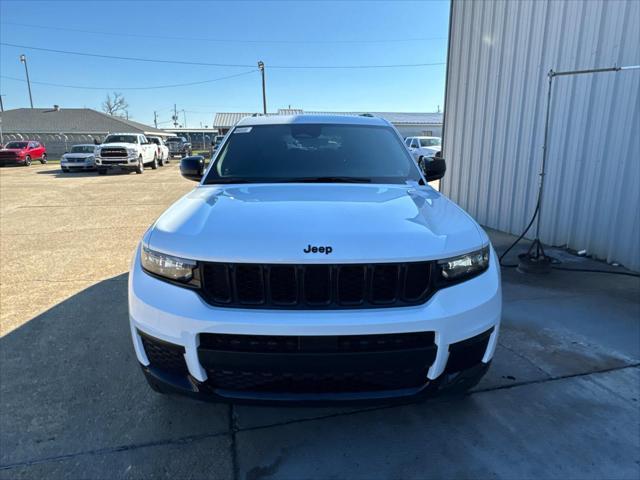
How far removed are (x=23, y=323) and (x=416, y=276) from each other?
357 cm

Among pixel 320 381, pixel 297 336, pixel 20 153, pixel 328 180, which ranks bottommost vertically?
pixel 20 153

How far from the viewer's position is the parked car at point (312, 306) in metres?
1.80

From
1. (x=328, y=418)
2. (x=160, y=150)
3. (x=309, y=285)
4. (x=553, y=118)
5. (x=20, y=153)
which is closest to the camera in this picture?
(x=309, y=285)

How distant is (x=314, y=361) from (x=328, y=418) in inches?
34.3

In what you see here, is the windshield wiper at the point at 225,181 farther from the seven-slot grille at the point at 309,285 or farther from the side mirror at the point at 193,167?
the seven-slot grille at the point at 309,285

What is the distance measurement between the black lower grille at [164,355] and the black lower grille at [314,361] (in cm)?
13

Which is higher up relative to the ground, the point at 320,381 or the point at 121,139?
the point at 121,139

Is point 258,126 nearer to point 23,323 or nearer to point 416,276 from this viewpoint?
point 416,276

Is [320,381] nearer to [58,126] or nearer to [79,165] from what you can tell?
[79,165]

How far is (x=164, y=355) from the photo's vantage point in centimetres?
196

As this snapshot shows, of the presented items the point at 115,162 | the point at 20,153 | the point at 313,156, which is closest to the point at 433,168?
the point at 313,156

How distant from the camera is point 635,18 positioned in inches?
195

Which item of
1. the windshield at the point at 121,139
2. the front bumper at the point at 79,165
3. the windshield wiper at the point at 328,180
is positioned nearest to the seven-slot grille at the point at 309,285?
the windshield wiper at the point at 328,180

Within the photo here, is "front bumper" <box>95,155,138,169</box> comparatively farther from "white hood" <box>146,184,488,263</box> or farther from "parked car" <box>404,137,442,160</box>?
"white hood" <box>146,184,488,263</box>
